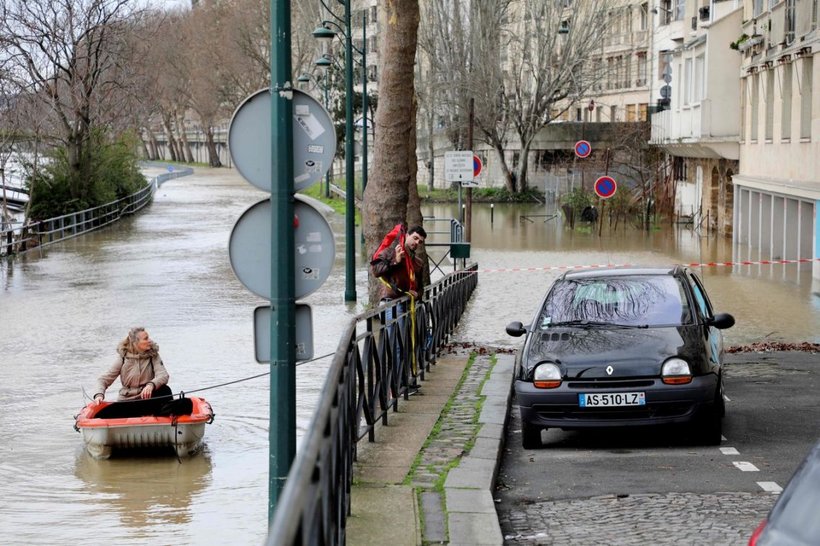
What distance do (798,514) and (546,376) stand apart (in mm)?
6544

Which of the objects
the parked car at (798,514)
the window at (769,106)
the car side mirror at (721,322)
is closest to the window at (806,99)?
the window at (769,106)

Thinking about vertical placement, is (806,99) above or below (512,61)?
below

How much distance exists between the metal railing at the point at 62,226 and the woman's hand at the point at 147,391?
25.3m

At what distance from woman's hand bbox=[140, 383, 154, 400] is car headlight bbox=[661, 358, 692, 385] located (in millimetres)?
5028

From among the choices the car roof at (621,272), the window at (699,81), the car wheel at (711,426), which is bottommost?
the car wheel at (711,426)

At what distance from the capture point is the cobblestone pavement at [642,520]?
7801 millimetres

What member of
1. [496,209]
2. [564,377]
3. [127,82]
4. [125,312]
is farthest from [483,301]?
[496,209]

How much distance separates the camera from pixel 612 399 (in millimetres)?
10492

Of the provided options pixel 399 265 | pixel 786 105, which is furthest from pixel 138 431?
pixel 786 105

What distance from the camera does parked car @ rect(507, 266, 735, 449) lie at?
10500 mm

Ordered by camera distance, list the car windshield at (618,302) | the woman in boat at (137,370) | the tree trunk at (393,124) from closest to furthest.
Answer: the car windshield at (618,302) → the woman in boat at (137,370) → the tree trunk at (393,124)

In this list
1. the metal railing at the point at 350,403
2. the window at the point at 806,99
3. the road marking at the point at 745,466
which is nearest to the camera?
the metal railing at the point at 350,403

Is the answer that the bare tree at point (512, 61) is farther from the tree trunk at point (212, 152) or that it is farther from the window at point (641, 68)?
the tree trunk at point (212, 152)

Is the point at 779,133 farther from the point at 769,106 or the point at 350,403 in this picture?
the point at 350,403
